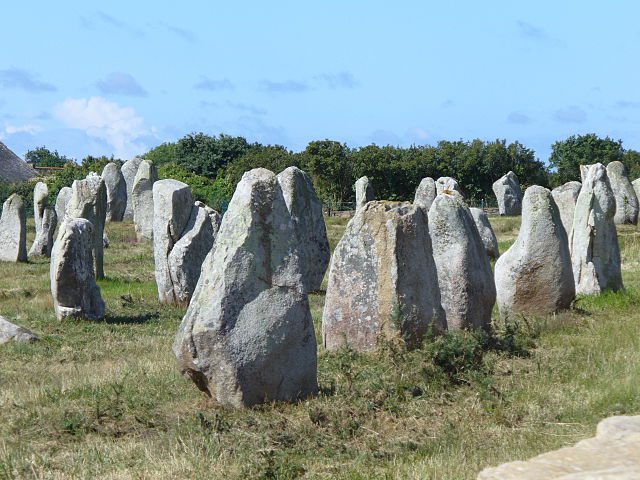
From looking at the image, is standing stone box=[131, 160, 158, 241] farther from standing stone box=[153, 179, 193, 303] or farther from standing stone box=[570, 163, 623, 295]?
standing stone box=[570, 163, 623, 295]

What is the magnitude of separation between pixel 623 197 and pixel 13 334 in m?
25.8

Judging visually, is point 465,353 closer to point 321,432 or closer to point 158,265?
point 321,432

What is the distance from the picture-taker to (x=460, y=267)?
13633 mm

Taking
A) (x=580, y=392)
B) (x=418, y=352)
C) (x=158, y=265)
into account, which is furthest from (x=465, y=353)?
(x=158, y=265)

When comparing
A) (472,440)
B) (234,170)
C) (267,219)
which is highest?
(234,170)

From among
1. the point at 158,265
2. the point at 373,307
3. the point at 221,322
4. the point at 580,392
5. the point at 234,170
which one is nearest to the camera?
the point at 221,322

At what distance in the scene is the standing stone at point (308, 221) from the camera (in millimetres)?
21391

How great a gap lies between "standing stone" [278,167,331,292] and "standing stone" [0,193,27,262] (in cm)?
967

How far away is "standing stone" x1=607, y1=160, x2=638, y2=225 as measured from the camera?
34.7 meters

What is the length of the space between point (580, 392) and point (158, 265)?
36.3ft

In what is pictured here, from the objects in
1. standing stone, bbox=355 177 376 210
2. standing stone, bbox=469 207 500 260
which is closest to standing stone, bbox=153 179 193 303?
standing stone, bbox=469 207 500 260

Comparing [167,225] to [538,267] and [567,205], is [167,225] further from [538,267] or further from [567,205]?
[567,205]

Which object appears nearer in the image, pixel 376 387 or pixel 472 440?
pixel 472 440

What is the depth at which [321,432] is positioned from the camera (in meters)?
8.39
